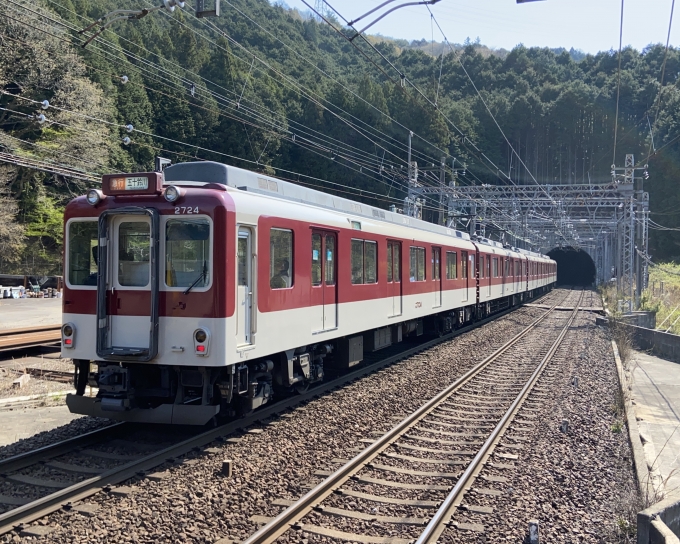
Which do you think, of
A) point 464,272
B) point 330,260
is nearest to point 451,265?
point 464,272

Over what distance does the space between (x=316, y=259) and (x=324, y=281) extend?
444 mm

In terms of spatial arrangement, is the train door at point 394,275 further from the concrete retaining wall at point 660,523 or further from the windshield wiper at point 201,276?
the concrete retaining wall at point 660,523

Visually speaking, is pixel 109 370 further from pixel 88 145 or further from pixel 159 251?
pixel 88 145

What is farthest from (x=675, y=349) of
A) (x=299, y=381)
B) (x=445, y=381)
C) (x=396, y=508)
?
(x=396, y=508)

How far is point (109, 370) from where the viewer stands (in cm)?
738

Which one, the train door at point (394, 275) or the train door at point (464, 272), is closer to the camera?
the train door at point (394, 275)

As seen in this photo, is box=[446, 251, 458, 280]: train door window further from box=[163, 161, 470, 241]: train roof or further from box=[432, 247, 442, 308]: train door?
box=[163, 161, 470, 241]: train roof

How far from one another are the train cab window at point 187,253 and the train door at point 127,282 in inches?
6.2

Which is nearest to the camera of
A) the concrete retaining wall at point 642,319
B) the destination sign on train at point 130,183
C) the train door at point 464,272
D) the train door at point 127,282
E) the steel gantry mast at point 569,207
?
the train door at point 127,282

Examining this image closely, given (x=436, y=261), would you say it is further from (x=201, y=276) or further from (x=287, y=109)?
(x=287, y=109)

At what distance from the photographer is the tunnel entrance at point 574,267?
85625mm

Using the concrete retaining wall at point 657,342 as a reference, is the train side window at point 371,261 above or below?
above

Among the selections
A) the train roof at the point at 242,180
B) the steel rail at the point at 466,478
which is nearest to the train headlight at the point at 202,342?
the train roof at the point at 242,180

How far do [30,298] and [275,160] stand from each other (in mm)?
29136
